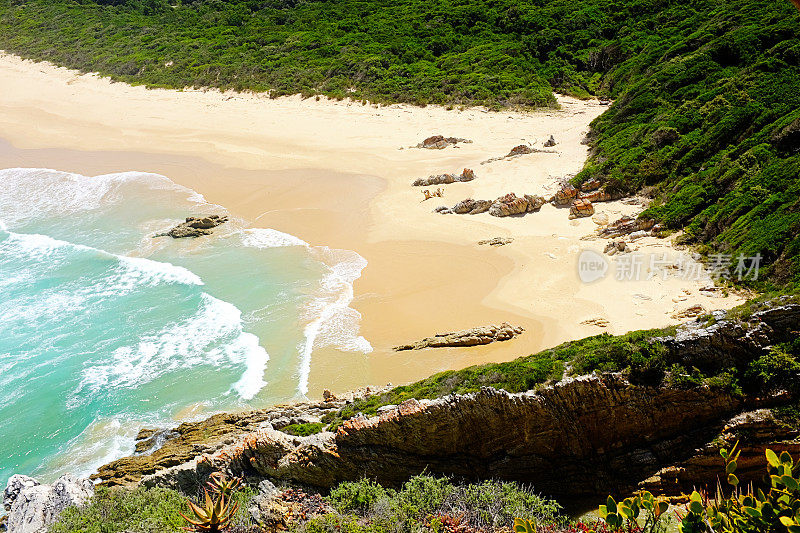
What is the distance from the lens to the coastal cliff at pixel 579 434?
807cm

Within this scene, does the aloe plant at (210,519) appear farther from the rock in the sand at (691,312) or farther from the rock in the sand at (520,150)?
the rock in the sand at (520,150)

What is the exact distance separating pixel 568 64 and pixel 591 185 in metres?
21.3

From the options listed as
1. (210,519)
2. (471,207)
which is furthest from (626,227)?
(210,519)

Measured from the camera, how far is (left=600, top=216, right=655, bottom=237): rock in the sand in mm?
18659

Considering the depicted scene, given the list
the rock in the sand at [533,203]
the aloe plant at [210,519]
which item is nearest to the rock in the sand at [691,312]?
the rock in the sand at [533,203]

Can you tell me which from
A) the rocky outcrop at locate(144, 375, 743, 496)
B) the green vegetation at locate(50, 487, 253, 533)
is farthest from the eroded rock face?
the green vegetation at locate(50, 487, 253, 533)

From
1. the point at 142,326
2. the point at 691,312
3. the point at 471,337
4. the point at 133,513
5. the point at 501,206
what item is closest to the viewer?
the point at 133,513

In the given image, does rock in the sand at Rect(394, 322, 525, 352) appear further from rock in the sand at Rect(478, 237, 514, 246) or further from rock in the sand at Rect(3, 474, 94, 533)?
rock in the sand at Rect(3, 474, 94, 533)

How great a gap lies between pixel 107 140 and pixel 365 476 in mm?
35507

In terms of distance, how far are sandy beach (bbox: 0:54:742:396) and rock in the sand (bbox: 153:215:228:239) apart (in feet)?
5.74

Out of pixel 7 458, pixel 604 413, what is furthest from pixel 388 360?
pixel 7 458

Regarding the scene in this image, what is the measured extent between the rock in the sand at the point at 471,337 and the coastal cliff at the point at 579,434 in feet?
18.0

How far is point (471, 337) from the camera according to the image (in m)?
14.7

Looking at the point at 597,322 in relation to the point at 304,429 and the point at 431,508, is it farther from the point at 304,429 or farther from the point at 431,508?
the point at 431,508
